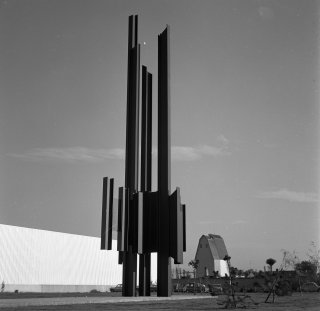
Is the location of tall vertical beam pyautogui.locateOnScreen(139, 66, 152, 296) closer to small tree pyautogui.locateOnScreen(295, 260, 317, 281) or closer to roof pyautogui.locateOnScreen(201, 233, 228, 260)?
small tree pyautogui.locateOnScreen(295, 260, 317, 281)

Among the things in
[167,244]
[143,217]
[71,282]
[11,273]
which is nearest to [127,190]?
[143,217]

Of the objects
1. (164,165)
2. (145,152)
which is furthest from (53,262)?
(164,165)

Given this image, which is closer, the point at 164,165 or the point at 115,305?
the point at 115,305

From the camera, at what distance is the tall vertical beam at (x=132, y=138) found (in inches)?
850

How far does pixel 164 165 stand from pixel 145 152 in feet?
7.26

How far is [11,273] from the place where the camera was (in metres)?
43.4

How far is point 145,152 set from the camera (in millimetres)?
23562

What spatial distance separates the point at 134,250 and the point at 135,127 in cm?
519

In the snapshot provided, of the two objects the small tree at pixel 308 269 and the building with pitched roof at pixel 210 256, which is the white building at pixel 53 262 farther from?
the building with pitched roof at pixel 210 256

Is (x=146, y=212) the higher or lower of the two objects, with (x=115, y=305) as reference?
higher

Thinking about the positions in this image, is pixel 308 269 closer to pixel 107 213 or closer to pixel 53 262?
pixel 53 262

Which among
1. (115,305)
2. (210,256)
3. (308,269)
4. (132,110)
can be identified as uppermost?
(132,110)

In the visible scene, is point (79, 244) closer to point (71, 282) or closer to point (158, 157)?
point (71, 282)

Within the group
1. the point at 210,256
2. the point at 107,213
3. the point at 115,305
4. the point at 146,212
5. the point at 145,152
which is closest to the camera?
the point at 115,305
